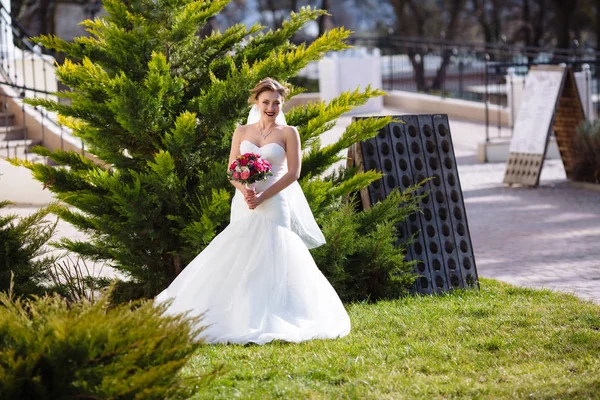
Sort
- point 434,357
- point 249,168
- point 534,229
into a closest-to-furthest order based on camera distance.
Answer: point 434,357 < point 249,168 < point 534,229

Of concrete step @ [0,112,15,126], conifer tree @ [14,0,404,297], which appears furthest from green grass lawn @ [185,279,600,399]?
concrete step @ [0,112,15,126]

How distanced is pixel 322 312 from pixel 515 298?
1936 mm

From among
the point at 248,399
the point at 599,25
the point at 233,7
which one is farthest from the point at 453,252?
A: the point at 233,7

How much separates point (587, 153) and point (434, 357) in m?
9.69

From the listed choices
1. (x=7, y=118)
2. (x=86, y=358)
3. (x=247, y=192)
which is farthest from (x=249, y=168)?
(x=7, y=118)

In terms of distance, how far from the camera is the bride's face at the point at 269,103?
7.22 m

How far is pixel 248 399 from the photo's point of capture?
5430mm

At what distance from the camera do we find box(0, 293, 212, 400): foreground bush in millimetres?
4422

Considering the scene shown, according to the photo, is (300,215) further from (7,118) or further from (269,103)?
(7,118)

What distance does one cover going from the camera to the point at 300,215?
7.48 meters

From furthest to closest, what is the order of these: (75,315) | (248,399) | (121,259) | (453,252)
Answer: (453,252) → (121,259) → (248,399) → (75,315)

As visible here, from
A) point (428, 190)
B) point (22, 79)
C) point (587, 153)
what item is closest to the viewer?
point (428, 190)

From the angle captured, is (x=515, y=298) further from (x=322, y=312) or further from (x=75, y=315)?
(x=75, y=315)

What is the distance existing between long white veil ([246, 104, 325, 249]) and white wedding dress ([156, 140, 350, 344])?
5cm
